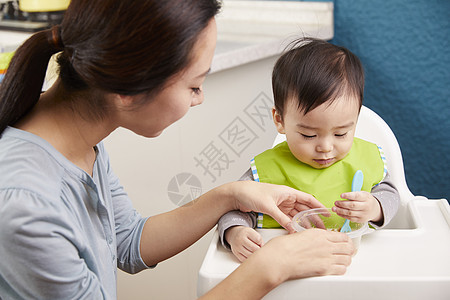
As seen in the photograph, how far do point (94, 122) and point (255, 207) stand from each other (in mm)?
315

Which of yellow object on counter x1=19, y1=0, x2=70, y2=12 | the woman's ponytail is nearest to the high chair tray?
the woman's ponytail

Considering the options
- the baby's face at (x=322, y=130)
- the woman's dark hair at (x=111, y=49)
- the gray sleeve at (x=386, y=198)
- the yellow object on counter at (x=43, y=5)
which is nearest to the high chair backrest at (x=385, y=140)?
the gray sleeve at (x=386, y=198)

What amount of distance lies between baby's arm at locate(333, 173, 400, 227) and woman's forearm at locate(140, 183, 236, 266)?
21cm

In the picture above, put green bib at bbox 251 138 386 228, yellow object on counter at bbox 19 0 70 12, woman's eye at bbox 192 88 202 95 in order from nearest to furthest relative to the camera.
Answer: woman's eye at bbox 192 88 202 95, green bib at bbox 251 138 386 228, yellow object on counter at bbox 19 0 70 12

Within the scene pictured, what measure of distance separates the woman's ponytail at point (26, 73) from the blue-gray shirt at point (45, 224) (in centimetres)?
3

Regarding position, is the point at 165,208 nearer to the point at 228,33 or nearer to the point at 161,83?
the point at 228,33

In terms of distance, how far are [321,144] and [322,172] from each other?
0.07 meters

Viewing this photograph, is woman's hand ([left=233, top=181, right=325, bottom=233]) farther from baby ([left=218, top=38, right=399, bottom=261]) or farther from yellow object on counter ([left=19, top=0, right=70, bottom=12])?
yellow object on counter ([left=19, top=0, right=70, bottom=12])

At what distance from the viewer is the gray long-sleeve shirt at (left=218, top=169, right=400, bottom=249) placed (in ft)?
3.08

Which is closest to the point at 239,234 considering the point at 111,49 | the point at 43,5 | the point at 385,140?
the point at 111,49

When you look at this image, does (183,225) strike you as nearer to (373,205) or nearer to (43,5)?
(373,205)

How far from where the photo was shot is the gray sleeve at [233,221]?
0.93 m

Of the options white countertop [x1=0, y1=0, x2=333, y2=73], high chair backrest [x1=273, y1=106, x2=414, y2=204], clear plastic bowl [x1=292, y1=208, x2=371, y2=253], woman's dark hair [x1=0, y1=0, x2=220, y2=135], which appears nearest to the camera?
woman's dark hair [x1=0, y1=0, x2=220, y2=135]

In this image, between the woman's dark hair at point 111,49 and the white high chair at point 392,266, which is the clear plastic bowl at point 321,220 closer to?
the white high chair at point 392,266
